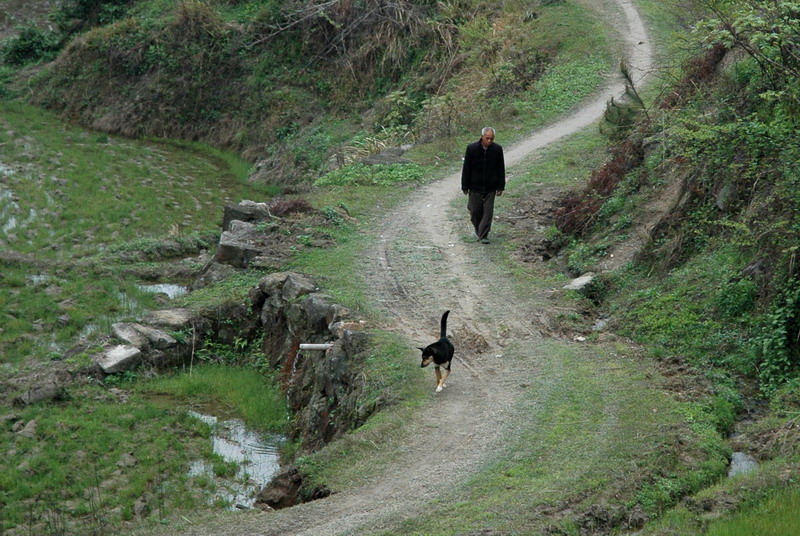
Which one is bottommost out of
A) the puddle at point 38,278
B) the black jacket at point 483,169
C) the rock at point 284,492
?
the puddle at point 38,278

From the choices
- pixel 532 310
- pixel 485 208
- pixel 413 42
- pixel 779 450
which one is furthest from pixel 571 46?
pixel 779 450

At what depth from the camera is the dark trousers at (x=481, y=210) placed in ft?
54.3

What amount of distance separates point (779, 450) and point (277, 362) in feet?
28.6

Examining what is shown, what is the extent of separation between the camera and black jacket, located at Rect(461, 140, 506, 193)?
52.9 ft

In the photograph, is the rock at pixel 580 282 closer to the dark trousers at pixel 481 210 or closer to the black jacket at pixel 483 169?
the black jacket at pixel 483 169

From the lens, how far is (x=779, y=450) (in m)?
9.16

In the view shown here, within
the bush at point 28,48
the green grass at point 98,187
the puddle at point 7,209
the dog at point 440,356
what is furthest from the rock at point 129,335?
the bush at point 28,48

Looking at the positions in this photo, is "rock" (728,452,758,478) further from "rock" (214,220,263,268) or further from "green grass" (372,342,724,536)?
"rock" (214,220,263,268)

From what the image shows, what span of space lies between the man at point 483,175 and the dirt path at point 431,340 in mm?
754

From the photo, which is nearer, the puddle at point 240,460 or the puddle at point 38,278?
the puddle at point 240,460

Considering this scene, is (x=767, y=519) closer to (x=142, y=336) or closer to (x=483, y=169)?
(x=483, y=169)

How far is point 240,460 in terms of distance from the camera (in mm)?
13180

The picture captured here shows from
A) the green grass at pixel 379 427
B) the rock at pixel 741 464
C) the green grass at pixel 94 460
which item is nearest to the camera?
the rock at pixel 741 464

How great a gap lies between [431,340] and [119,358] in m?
5.45
